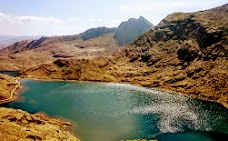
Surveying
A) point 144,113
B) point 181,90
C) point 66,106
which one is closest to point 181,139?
point 144,113

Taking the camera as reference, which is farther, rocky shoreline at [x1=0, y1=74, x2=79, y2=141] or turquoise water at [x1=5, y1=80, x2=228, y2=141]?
turquoise water at [x1=5, y1=80, x2=228, y2=141]

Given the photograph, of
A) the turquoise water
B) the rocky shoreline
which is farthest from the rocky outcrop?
the turquoise water

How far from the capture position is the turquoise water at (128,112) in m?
98.6

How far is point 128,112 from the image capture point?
125125mm

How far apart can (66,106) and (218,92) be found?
3300 inches

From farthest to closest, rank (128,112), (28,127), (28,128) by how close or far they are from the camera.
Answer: (128,112) < (28,127) < (28,128)

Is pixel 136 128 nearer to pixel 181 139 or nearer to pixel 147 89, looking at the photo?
pixel 181 139

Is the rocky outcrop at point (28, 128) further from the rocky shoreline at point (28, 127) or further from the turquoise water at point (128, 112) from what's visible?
the turquoise water at point (128, 112)

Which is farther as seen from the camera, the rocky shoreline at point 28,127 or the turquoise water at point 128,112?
the turquoise water at point 128,112

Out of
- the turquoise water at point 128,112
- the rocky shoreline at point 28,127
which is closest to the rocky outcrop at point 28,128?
the rocky shoreline at point 28,127

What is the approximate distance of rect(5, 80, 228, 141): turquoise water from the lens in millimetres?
98625

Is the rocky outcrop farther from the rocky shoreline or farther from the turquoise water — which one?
the turquoise water

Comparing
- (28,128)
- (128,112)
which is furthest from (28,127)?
(128,112)

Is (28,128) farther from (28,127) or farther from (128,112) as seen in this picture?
(128,112)
